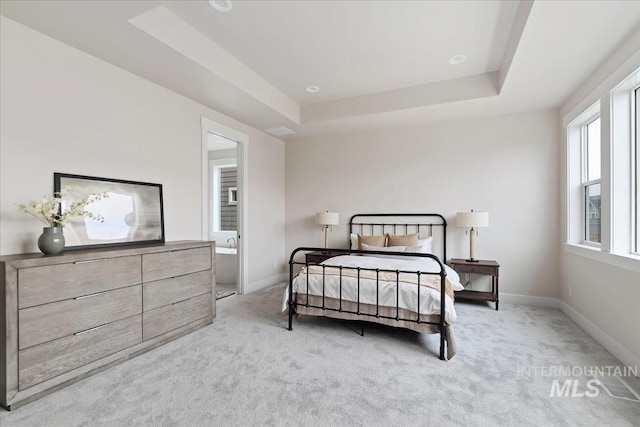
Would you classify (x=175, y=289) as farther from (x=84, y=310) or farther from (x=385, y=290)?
(x=385, y=290)

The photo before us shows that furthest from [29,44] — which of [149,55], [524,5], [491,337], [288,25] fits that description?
[491,337]

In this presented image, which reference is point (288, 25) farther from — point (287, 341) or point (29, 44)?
point (287, 341)

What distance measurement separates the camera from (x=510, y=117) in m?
4.21

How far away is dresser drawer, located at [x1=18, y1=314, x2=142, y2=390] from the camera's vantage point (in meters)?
1.94

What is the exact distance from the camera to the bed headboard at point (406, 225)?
4.58 m

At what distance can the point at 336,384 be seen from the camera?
217cm

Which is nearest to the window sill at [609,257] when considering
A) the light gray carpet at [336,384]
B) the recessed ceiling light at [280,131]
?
the light gray carpet at [336,384]

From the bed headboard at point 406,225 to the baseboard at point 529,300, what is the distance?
0.95 m

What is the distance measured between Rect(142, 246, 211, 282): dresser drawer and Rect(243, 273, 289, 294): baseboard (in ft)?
5.04

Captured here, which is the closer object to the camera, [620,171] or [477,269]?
[620,171]

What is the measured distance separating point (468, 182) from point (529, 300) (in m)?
1.82

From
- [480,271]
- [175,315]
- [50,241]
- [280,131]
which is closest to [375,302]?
[480,271]

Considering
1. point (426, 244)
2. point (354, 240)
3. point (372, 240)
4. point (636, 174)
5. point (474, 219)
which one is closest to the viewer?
point (636, 174)

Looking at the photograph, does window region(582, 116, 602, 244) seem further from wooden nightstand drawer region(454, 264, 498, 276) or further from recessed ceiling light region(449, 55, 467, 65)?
recessed ceiling light region(449, 55, 467, 65)
